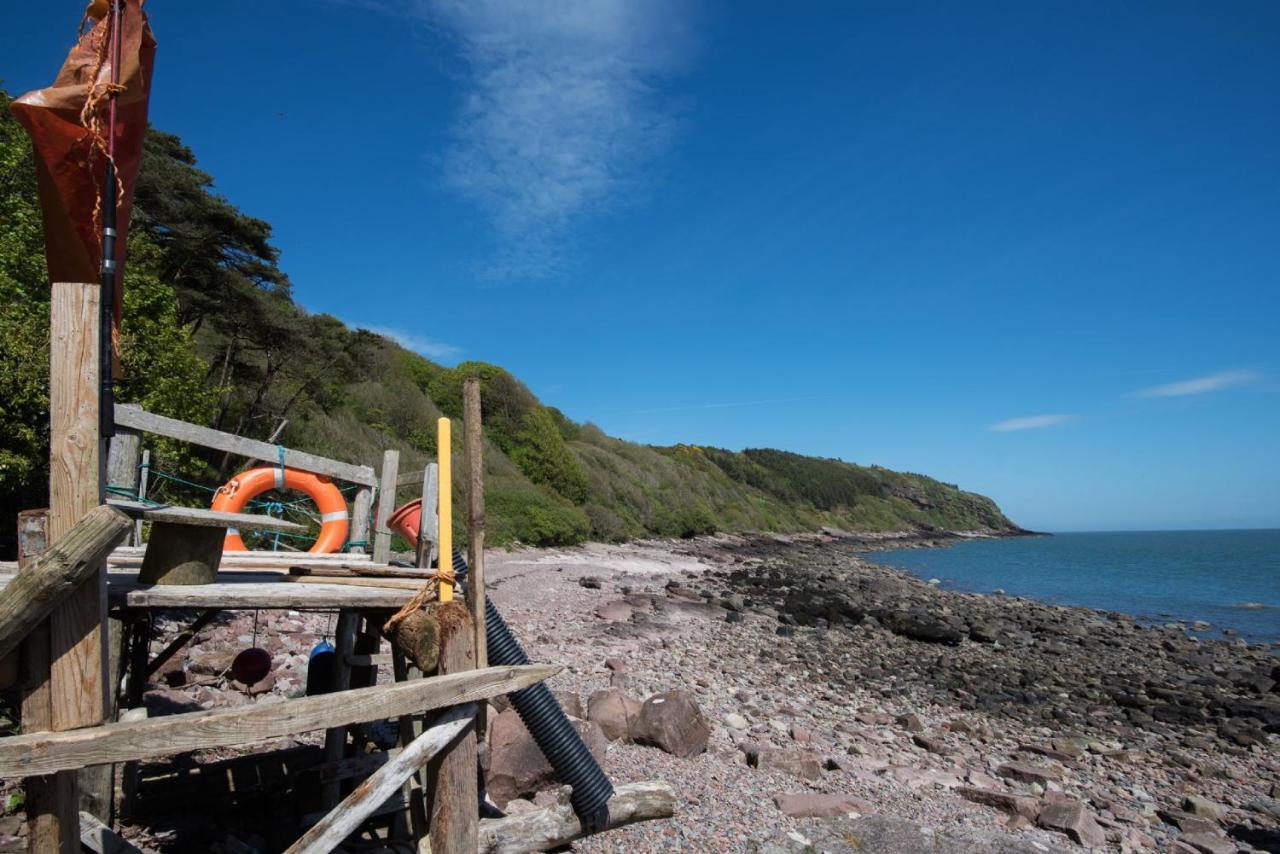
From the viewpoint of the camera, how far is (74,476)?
2619 mm

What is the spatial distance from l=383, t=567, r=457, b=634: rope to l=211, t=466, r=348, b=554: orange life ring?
277 cm

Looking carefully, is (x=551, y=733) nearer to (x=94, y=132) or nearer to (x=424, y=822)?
(x=424, y=822)

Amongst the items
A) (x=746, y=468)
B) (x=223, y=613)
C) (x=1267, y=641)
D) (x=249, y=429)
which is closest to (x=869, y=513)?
(x=746, y=468)

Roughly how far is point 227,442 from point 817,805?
5.57 meters

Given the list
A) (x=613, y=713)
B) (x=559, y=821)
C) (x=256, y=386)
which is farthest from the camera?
(x=256, y=386)

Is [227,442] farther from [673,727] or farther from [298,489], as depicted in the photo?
[673,727]

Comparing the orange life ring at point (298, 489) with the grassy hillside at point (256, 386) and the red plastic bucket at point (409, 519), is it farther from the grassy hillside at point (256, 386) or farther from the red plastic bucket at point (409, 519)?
the red plastic bucket at point (409, 519)

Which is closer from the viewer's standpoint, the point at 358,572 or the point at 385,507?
the point at 358,572

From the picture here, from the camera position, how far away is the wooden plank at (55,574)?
A: 244 centimetres

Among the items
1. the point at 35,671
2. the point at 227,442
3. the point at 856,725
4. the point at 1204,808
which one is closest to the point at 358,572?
the point at 227,442

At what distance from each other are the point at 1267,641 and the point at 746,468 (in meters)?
58.4

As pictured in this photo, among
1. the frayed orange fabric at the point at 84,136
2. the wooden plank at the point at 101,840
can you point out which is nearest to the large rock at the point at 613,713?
the wooden plank at the point at 101,840

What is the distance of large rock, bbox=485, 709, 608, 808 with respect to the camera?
18.1 ft

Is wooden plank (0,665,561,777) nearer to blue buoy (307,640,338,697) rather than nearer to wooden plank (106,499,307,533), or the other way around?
wooden plank (106,499,307,533)
